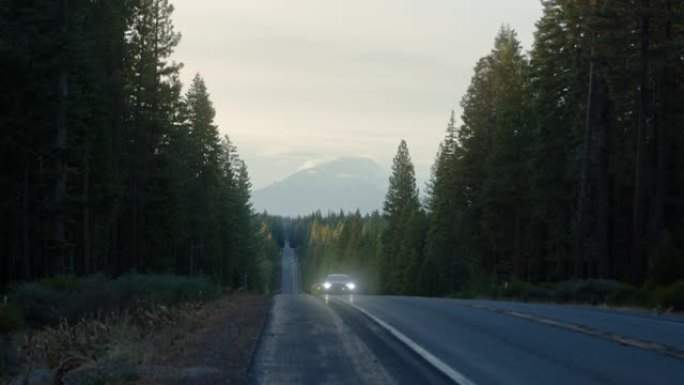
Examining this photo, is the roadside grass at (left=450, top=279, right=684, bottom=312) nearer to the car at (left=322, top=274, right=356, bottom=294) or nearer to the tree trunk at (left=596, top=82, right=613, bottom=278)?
the tree trunk at (left=596, top=82, right=613, bottom=278)

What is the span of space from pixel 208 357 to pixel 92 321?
25.3 ft

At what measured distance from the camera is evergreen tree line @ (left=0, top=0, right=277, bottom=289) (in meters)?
35.2

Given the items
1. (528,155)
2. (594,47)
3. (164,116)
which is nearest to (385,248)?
(528,155)

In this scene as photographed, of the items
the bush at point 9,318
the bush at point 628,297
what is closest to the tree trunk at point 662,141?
the bush at point 628,297

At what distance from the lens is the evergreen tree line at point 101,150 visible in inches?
1385

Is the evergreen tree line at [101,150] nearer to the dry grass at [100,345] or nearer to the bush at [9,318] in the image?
the bush at [9,318]

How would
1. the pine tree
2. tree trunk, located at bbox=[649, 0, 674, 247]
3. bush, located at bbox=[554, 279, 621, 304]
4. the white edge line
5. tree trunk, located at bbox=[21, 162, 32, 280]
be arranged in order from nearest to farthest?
the white edge line → tree trunk, located at bbox=[21, 162, 32, 280] → bush, located at bbox=[554, 279, 621, 304] → tree trunk, located at bbox=[649, 0, 674, 247] → the pine tree

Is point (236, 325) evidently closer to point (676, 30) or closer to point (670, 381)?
point (670, 381)

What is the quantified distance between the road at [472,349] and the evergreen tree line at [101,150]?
16067 millimetres

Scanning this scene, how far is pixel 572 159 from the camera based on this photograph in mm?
54688

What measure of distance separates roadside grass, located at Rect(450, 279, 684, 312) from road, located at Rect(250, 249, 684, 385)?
5.96 m

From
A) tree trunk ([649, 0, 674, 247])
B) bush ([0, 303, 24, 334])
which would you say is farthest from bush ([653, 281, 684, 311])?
bush ([0, 303, 24, 334])

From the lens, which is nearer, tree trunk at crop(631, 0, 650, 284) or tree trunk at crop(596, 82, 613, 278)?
tree trunk at crop(631, 0, 650, 284)

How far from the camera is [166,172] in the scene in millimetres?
62688
